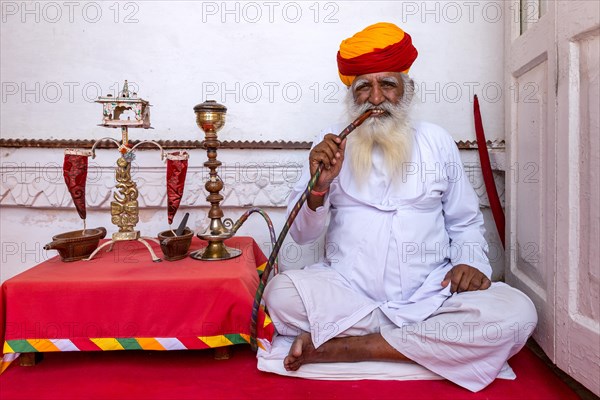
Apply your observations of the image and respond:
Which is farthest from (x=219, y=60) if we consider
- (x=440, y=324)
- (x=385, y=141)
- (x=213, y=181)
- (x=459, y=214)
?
(x=440, y=324)

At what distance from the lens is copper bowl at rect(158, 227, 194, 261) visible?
1.97 metres

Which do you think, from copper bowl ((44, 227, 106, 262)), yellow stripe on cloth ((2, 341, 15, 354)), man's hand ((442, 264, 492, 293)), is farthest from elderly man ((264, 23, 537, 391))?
yellow stripe on cloth ((2, 341, 15, 354))

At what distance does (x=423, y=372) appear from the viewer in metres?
1.75

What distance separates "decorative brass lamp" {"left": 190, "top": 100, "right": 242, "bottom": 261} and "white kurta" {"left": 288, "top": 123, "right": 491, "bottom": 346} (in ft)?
1.10

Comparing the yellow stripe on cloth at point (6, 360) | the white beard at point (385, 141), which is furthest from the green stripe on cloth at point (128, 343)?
the white beard at point (385, 141)

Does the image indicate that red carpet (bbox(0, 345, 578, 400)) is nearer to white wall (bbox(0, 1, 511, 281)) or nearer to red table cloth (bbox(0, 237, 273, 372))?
red table cloth (bbox(0, 237, 273, 372))

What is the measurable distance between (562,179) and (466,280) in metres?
0.53

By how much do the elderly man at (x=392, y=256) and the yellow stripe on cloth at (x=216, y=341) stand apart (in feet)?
0.75

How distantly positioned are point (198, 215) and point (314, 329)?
3.99 feet

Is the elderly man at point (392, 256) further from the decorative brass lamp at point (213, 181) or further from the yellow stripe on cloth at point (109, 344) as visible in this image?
the yellow stripe on cloth at point (109, 344)

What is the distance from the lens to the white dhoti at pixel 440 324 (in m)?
1.67

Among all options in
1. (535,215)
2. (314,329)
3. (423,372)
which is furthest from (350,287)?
(535,215)

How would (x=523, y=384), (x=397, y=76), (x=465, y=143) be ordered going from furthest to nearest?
(x=465, y=143)
(x=397, y=76)
(x=523, y=384)

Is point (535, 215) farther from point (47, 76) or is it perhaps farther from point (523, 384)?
point (47, 76)
